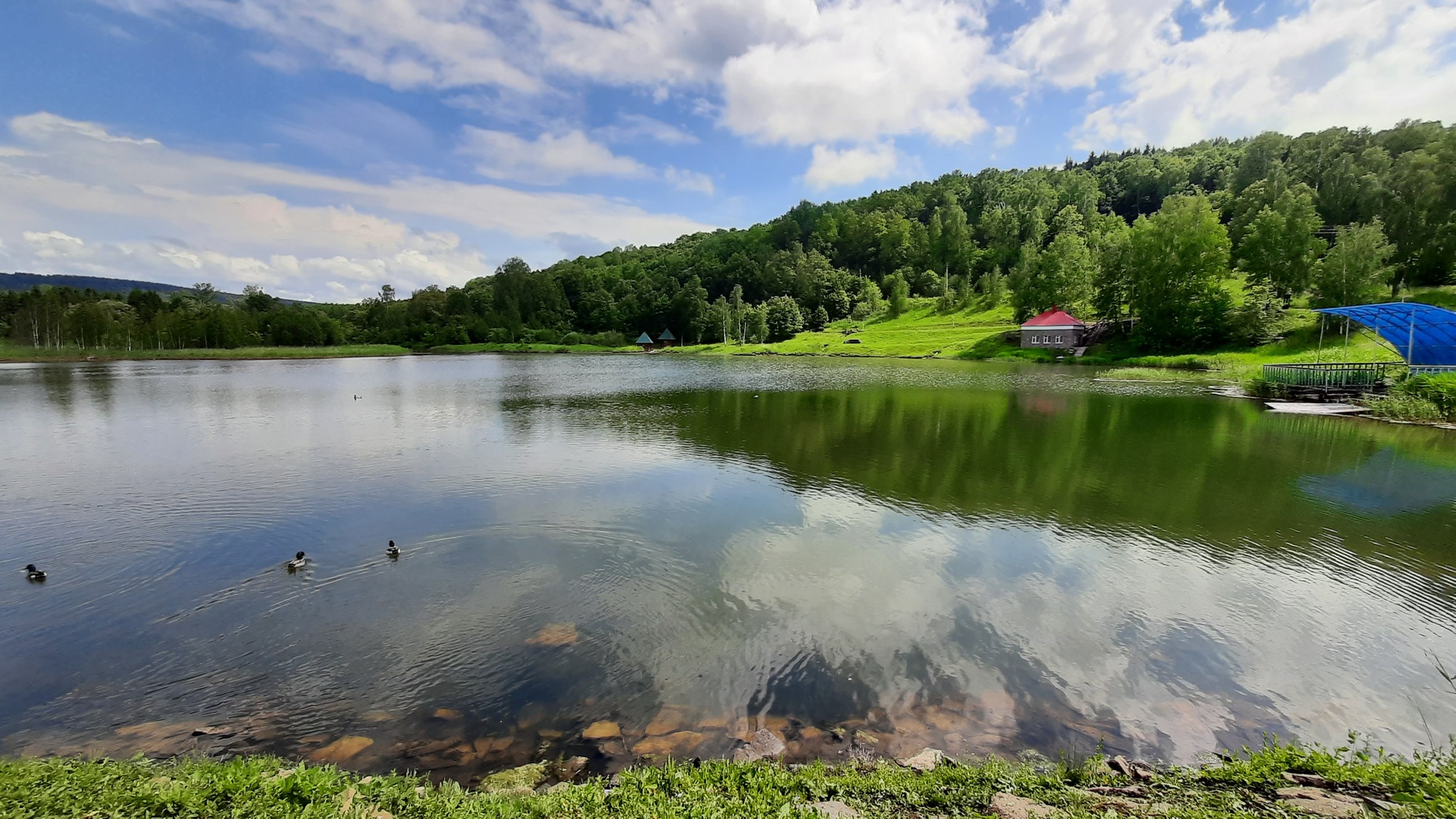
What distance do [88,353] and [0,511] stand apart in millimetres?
123784

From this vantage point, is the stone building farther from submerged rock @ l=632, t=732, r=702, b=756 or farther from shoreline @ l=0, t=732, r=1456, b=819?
submerged rock @ l=632, t=732, r=702, b=756

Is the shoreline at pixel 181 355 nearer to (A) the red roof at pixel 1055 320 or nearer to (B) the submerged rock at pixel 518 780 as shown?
(A) the red roof at pixel 1055 320

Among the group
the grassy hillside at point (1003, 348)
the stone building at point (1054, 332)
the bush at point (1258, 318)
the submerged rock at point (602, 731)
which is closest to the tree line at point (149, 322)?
the grassy hillside at point (1003, 348)

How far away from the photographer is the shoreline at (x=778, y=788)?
210 inches

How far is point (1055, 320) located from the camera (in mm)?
80438

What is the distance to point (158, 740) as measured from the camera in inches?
305

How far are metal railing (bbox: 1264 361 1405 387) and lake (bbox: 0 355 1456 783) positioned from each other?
11868 millimetres

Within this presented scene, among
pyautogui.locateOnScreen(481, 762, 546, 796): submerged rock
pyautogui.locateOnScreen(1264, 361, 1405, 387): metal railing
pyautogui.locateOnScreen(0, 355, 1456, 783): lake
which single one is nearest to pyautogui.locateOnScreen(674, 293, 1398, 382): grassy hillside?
pyautogui.locateOnScreen(1264, 361, 1405, 387): metal railing

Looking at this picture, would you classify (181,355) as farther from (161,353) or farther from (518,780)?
(518,780)

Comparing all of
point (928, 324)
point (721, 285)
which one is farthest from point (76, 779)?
point (721, 285)

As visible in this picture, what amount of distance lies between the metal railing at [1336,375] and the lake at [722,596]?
467 inches

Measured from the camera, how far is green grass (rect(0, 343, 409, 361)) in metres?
98.2

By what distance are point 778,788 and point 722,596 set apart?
5738mm

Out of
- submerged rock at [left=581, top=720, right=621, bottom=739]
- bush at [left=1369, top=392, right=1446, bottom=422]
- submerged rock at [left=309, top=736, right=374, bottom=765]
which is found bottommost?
submerged rock at [left=309, top=736, right=374, bottom=765]
